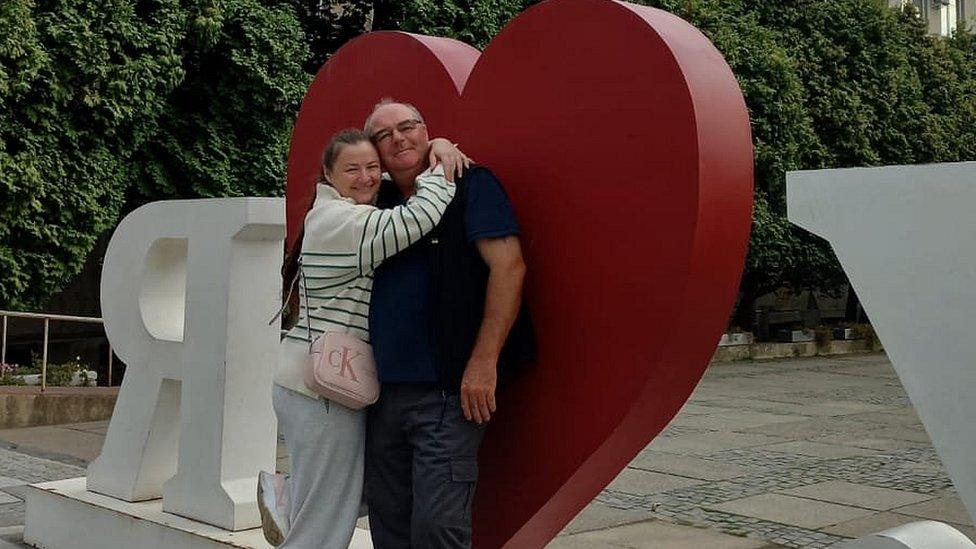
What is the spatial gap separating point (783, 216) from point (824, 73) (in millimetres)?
3293

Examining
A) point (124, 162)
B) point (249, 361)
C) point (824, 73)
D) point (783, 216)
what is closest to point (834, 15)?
point (824, 73)

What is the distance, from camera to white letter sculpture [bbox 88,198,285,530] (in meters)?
4.49

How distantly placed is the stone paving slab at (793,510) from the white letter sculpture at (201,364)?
9.96ft

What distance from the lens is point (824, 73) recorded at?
66.3ft

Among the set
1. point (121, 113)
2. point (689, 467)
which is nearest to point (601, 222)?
point (689, 467)

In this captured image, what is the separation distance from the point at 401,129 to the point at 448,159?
174mm

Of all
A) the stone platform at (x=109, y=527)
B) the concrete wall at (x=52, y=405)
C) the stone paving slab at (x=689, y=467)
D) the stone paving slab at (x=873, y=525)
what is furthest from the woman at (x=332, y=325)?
the concrete wall at (x=52, y=405)

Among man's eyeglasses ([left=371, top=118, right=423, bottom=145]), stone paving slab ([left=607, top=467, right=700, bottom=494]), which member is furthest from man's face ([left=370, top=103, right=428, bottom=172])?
stone paving slab ([left=607, top=467, right=700, bottom=494])

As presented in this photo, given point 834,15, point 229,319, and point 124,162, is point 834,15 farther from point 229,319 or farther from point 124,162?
point 229,319

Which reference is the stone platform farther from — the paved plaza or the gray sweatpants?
the gray sweatpants

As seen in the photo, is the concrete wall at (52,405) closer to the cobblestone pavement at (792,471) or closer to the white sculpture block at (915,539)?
the cobblestone pavement at (792,471)

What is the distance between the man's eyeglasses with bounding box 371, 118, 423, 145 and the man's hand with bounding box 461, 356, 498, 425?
716 millimetres

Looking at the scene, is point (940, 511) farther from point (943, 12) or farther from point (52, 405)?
point (943, 12)

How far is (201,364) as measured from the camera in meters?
4.61
